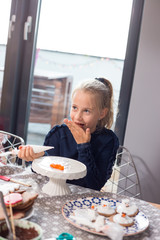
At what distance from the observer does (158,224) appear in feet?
3.37

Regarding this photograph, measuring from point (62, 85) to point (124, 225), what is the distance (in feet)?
7.05

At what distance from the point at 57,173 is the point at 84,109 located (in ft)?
1.58

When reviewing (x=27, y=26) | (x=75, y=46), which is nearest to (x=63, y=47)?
(x=75, y=46)

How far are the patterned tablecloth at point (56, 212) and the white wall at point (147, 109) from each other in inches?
43.2

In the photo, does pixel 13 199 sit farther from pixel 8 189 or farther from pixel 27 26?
pixel 27 26

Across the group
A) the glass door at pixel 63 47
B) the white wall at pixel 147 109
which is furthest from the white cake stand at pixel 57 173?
the glass door at pixel 63 47

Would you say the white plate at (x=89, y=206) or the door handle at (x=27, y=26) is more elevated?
the door handle at (x=27, y=26)

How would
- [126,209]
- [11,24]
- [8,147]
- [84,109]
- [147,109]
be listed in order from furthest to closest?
[11,24] → [147,109] → [8,147] → [84,109] → [126,209]

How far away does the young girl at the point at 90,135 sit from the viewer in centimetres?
140

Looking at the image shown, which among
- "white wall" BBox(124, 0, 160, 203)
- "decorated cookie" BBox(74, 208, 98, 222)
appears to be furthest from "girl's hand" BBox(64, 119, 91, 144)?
"white wall" BBox(124, 0, 160, 203)

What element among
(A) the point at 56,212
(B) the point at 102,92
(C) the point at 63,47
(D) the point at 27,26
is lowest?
(A) the point at 56,212

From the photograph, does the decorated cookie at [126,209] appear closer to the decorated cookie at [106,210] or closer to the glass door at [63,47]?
the decorated cookie at [106,210]

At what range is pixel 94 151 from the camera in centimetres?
155

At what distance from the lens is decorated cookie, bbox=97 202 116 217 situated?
96 centimetres
